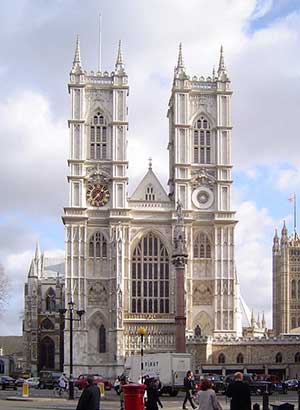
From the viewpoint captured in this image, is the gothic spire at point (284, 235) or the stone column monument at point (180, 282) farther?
the gothic spire at point (284, 235)

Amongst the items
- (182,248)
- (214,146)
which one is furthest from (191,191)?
(182,248)

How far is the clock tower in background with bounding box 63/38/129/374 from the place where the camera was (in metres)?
96.1

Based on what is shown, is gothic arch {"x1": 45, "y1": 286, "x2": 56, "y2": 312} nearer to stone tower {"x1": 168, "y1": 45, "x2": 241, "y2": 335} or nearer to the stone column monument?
stone tower {"x1": 168, "y1": 45, "x2": 241, "y2": 335}

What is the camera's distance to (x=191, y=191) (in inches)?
3947

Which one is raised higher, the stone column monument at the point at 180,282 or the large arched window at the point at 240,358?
the stone column monument at the point at 180,282

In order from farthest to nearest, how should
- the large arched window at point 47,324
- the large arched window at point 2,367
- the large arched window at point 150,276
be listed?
Answer: the large arched window at point 47,324 < the large arched window at point 2,367 < the large arched window at point 150,276

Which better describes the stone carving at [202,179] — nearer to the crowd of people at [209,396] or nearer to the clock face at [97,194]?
the clock face at [97,194]

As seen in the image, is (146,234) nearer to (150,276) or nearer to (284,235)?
(150,276)

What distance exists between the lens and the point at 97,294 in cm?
9731

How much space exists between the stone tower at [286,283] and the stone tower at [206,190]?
66.3m

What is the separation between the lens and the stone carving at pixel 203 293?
9800 cm

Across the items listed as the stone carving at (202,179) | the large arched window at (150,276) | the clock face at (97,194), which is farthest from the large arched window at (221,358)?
the clock face at (97,194)

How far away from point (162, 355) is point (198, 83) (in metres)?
45.6

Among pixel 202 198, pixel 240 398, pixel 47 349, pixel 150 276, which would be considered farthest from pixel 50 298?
pixel 240 398
